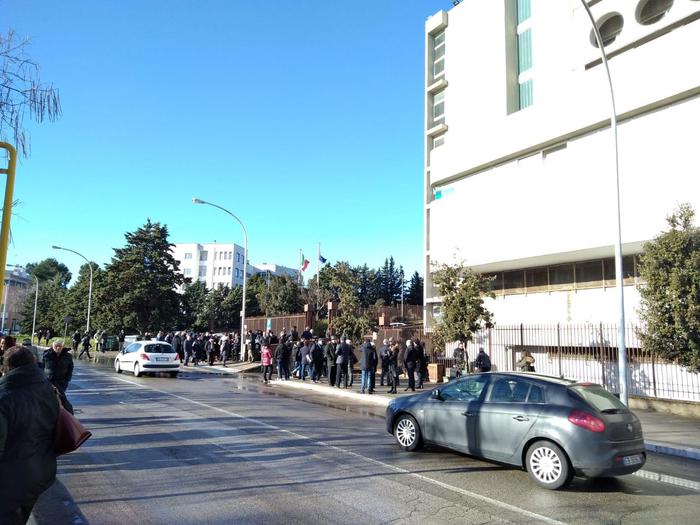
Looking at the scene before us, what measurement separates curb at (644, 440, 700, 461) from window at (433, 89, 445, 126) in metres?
28.0

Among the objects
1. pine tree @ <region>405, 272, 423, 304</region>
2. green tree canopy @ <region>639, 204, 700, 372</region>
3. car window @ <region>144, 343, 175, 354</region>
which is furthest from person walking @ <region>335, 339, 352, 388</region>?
pine tree @ <region>405, 272, 423, 304</region>

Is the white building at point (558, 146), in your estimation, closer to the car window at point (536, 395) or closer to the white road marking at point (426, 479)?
the car window at point (536, 395)

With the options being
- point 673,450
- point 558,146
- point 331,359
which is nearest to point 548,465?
point 673,450

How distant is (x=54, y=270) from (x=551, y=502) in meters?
134

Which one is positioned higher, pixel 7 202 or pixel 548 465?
pixel 7 202

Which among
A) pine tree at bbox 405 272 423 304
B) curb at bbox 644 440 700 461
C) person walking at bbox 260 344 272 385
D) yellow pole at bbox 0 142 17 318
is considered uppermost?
pine tree at bbox 405 272 423 304

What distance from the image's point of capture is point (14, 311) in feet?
263

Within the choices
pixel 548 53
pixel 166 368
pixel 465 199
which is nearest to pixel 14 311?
pixel 166 368

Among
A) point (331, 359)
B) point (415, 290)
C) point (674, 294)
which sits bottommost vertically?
point (331, 359)

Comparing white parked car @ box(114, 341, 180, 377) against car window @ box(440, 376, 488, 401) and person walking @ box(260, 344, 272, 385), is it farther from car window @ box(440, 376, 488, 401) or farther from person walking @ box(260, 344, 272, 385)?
car window @ box(440, 376, 488, 401)

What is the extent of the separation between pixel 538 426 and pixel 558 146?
2083cm

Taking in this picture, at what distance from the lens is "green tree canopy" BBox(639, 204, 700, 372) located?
1370 cm

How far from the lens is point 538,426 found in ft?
22.2

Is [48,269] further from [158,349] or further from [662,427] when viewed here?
[662,427]
